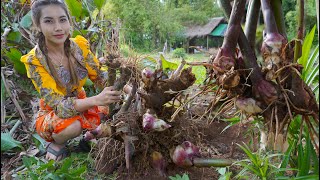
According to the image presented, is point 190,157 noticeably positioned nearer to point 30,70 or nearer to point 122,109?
point 122,109

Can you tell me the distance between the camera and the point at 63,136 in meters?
1.15

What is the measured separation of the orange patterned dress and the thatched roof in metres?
6.56

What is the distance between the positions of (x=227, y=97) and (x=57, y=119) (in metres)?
0.55

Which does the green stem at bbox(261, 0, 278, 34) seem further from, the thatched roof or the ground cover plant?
the thatched roof

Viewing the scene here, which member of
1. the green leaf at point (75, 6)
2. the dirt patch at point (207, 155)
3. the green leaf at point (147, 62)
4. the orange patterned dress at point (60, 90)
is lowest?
the dirt patch at point (207, 155)

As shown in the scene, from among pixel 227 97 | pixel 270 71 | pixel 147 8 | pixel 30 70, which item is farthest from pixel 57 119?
pixel 147 8

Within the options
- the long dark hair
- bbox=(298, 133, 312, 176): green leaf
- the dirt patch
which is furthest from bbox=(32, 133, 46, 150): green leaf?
bbox=(298, 133, 312, 176): green leaf

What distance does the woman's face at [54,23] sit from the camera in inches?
43.0

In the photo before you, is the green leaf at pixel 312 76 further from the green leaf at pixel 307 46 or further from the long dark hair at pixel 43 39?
the long dark hair at pixel 43 39

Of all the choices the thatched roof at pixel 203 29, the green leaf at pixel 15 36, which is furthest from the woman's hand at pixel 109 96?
the thatched roof at pixel 203 29

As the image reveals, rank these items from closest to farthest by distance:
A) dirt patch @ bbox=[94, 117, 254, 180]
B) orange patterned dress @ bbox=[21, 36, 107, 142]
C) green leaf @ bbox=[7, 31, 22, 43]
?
dirt patch @ bbox=[94, 117, 254, 180] < orange patterned dress @ bbox=[21, 36, 107, 142] < green leaf @ bbox=[7, 31, 22, 43]

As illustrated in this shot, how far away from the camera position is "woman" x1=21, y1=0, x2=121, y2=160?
1.09m

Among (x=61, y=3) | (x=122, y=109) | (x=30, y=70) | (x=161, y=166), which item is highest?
A: (x=61, y=3)

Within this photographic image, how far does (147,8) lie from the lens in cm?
549
